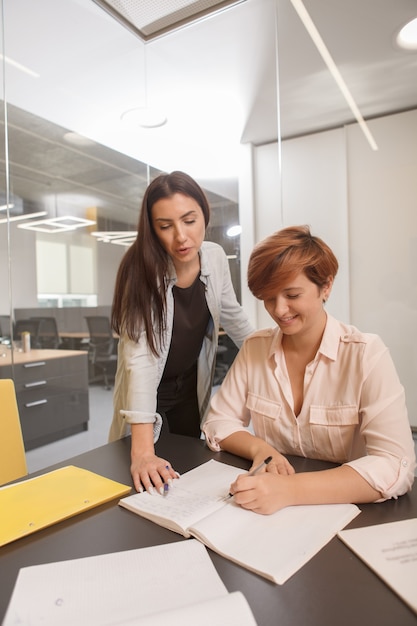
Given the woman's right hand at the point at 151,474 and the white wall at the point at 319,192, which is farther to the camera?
the white wall at the point at 319,192

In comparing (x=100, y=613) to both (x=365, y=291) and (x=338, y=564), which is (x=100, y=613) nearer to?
(x=338, y=564)

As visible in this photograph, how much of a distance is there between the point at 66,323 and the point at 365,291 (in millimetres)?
2223

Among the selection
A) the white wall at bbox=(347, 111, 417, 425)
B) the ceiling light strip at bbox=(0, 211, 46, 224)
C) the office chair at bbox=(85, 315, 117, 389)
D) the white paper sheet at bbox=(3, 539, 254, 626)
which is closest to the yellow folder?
the white paper sheet at bbox=(3, 539, 254, 626)

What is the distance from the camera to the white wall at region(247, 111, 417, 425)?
2.62 metres

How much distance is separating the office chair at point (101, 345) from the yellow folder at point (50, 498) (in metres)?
2.40

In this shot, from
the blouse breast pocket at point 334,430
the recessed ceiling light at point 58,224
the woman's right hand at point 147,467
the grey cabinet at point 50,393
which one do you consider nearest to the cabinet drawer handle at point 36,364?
the grey cabinet at point 50,393

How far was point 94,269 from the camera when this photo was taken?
334 cm

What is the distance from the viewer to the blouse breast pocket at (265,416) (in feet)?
3.97

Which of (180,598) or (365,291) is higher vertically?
(365,291)

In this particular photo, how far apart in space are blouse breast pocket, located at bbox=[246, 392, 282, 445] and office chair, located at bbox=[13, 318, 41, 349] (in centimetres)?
213

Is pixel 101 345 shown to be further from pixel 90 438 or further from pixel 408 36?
pixel 408 36

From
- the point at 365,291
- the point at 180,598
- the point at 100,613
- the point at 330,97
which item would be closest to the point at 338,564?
the point at 180,598

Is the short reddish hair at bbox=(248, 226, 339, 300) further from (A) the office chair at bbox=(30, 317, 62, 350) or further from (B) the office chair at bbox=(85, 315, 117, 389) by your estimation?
(B) the office chair at bbox=(85, 315, 117, 389)

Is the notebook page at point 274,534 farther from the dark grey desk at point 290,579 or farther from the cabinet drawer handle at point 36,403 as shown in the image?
the cabinet drawer handle at point 36,403
